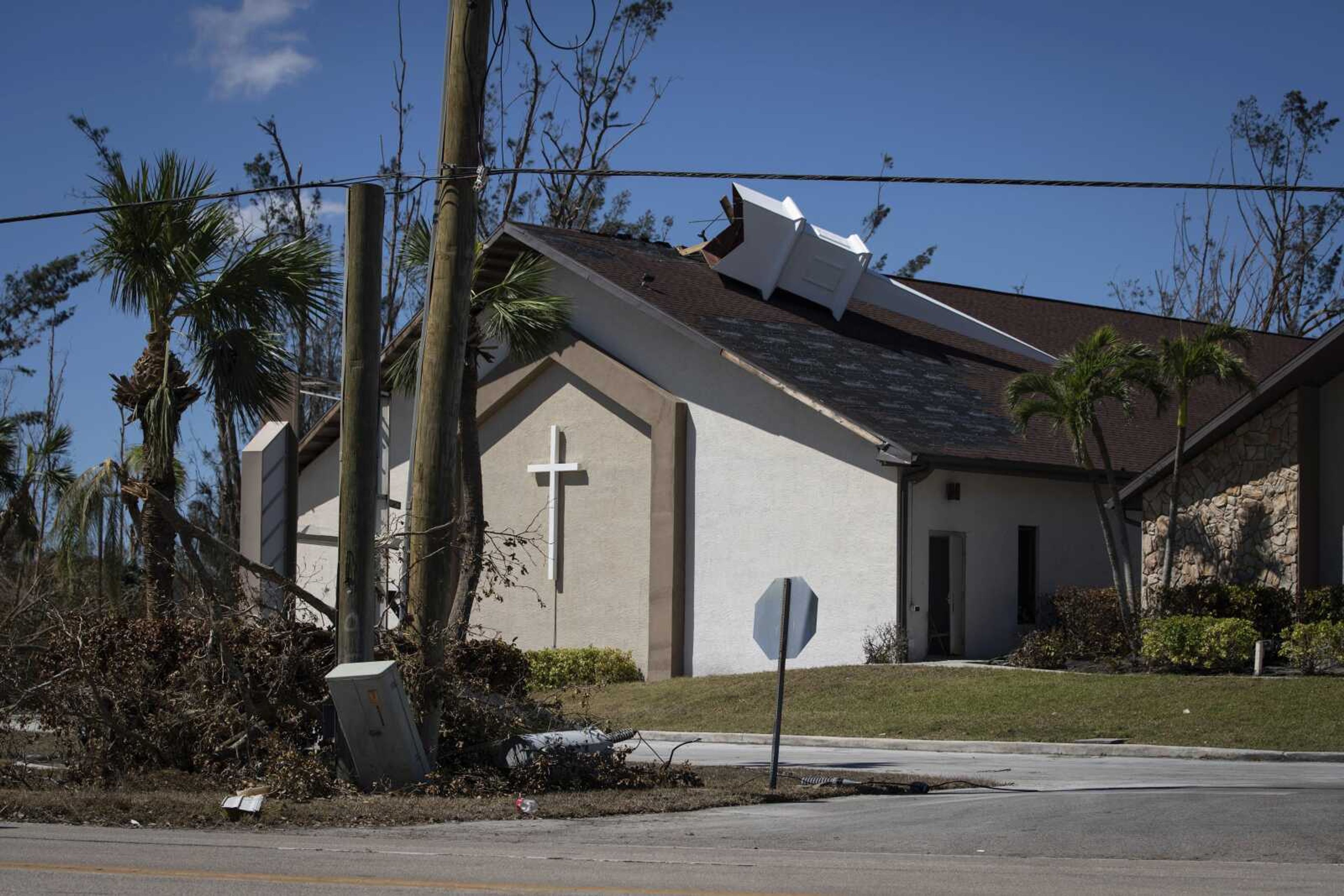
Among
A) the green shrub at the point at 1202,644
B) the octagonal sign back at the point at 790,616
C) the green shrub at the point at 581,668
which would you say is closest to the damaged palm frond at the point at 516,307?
the green shrub at the point at 581,668

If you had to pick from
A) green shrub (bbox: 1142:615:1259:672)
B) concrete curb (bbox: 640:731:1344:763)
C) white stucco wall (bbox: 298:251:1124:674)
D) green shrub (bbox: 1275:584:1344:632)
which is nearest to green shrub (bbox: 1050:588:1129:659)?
green shrub (bbox: 1142:615:1259:672)

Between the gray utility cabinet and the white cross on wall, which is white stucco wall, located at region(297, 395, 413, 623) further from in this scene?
the gray utility cabinet

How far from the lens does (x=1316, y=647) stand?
21484 millimetres

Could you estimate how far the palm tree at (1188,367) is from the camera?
898 inches

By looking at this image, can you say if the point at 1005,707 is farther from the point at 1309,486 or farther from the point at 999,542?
the point at 1309,486

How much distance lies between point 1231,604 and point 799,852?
50.7 ft

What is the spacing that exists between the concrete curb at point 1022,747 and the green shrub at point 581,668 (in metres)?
6.26

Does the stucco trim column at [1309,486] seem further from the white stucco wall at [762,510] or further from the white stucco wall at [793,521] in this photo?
the white stucco wall at [762,510]

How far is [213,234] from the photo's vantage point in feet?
55.2

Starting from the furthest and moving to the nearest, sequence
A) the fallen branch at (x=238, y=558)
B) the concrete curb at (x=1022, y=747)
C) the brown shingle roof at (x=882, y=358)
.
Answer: the brown shingle roof at (x=882, y=358), the concrete curb at (x=1022, y=747), the fallen branch at (x=238, y=558)

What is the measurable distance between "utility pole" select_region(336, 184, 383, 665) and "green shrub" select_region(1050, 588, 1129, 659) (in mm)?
13762

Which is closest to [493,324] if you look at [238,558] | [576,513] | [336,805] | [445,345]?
[576,513]

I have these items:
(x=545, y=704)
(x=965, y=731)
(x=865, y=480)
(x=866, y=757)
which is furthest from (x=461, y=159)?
(x=865, y=480)

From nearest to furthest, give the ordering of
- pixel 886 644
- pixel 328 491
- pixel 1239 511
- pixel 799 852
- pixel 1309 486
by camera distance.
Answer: pixel 799 852, pixel 1309 486, pixel 886 644, pixel 1239 511, pixel 328 491
